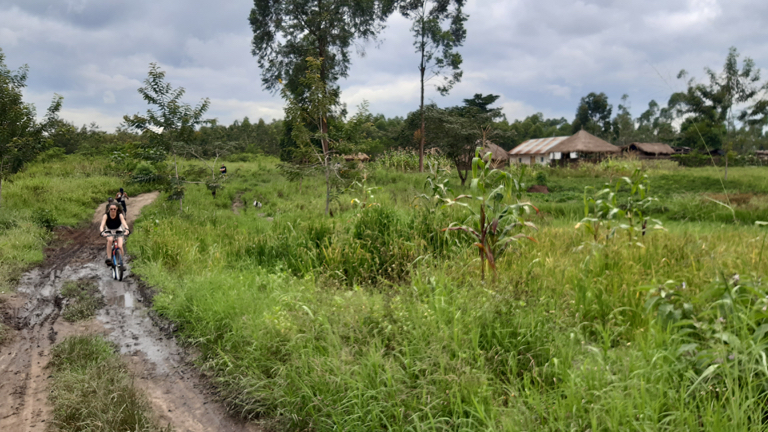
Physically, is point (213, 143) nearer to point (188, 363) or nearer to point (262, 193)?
point (262, 193)

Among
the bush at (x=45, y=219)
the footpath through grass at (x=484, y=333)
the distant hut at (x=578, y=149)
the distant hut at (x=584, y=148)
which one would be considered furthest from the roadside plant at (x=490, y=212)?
the distant hut at (x=584, y=148)

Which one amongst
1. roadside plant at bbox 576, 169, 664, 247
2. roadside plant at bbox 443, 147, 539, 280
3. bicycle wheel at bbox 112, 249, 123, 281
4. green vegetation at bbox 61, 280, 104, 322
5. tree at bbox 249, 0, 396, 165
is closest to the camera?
roadside plant at bbox 443, 147, 539, 280

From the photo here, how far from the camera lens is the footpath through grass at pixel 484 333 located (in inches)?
105

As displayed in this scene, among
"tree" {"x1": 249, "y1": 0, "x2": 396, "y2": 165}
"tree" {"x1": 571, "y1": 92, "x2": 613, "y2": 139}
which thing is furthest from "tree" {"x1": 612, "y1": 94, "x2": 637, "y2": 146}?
"tree" {"x1": 249, "y1": 0, "x2": 396, "y2": 165}

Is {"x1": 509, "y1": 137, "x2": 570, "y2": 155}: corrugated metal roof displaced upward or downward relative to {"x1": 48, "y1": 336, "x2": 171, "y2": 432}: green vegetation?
upward

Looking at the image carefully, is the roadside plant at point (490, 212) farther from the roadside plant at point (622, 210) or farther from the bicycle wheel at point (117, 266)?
the bicycle wheel at point (117, 266)

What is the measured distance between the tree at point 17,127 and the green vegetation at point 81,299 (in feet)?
29.1

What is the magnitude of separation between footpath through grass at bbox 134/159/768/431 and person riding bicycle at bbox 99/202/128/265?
2725 millimetres

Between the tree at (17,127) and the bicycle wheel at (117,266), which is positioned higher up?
the tree at (17,127)

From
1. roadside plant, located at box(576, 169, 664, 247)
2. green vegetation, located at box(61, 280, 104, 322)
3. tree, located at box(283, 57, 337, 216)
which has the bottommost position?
green vegetation, located at box(61, 280, 104, 322)

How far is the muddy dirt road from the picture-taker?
3715 mm

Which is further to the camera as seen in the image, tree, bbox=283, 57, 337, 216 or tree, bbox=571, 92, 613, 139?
tree, bbox=571, 92, 613, 139

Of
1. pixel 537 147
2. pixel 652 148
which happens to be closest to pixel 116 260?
pixel 537 147

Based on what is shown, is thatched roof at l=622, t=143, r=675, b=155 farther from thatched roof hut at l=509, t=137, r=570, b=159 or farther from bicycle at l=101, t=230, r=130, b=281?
bicycle at l=101, t=230, r=130, b=281
